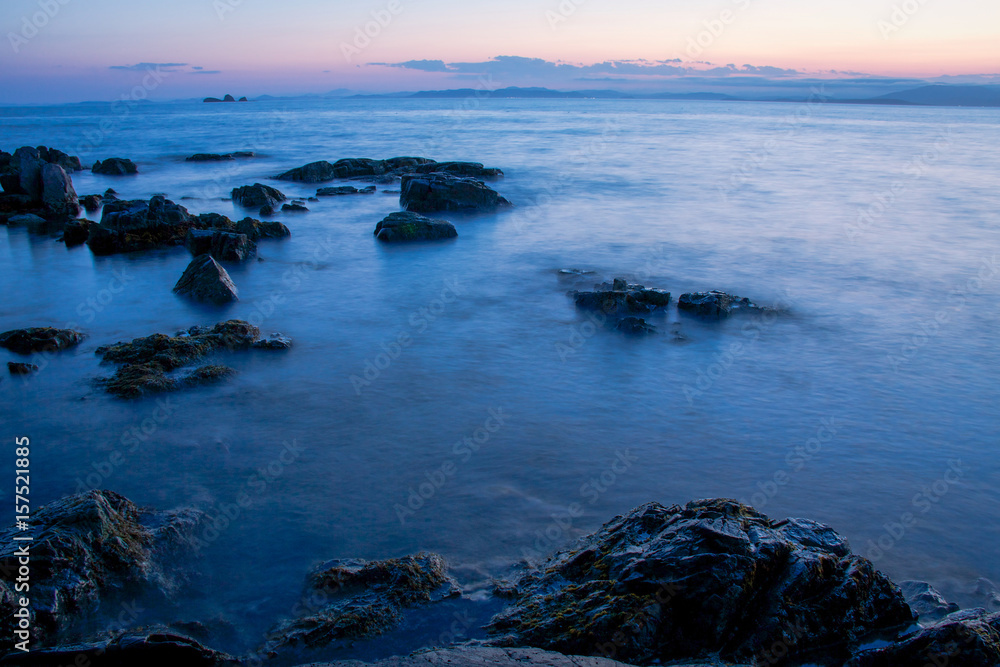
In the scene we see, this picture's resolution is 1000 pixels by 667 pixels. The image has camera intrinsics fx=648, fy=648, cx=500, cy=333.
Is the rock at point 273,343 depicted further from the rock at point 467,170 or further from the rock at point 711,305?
the rock at point 467,170

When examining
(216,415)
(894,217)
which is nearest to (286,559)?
(216,415)

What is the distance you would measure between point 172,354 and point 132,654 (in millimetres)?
5395

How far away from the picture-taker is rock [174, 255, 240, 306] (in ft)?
35.7

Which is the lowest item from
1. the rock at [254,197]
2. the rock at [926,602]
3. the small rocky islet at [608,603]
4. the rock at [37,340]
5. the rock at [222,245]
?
the rock at [926,602]

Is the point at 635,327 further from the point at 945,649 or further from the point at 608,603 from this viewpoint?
the point at 945,649

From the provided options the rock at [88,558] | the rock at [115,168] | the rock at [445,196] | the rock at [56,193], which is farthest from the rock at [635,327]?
the rock at [115,168]

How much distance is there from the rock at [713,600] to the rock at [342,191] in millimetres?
20844

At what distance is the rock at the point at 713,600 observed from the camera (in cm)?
371

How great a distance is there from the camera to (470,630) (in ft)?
13.1

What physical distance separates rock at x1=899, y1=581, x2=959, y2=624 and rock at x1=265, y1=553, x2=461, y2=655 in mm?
2989

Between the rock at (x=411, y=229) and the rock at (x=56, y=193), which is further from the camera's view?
the rock at (x=56, y=193)

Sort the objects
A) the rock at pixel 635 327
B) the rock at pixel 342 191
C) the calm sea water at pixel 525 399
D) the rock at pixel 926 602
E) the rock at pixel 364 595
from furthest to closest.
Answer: the rock at pixel 342 191 < the rock at pixel 635 327 < the calm sea water at pixel 525 399 < the rock at pixel 926 602 < the rock at pixel 364 595

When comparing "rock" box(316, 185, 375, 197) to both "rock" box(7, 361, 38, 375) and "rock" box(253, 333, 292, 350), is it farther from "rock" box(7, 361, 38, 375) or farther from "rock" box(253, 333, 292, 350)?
"rock" box(7, 361, 38, 375)

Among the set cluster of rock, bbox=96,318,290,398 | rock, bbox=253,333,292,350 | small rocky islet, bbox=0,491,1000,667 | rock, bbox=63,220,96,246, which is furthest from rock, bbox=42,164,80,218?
small rocky islet, bbox=0,491,1000,667
